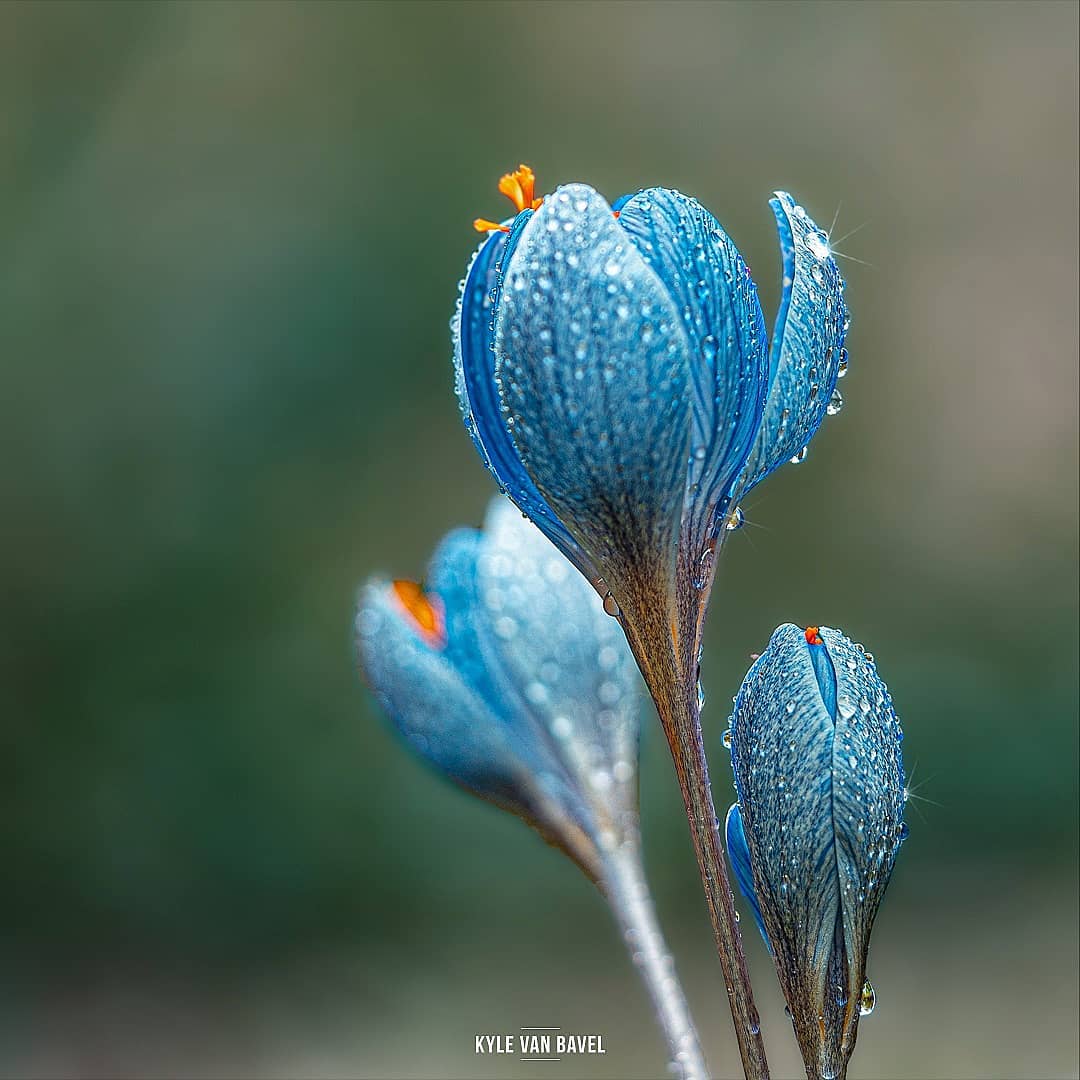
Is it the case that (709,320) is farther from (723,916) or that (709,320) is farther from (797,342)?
(723,916)

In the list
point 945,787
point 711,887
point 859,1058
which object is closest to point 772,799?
point 711,887

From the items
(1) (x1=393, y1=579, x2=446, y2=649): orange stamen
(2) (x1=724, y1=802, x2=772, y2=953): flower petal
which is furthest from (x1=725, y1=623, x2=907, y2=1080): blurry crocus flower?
(1) (x1=393, y1=579, x2=446, y2=649): orange stamen

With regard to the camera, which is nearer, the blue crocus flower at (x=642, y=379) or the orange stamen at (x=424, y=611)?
the blue crocus flower at (x=642, y=379)

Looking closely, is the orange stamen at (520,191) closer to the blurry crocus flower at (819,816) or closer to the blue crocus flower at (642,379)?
the blue crocus flower at (642,379)

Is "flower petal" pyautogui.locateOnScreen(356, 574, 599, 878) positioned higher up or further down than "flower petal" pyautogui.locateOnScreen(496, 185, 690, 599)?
further down

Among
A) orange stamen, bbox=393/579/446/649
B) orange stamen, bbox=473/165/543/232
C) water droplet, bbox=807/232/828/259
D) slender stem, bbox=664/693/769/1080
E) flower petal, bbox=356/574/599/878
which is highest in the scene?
orange stamen, bbox=473/165/543/232

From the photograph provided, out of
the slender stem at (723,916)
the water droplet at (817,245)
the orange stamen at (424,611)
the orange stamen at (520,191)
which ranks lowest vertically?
the slender stem at (723,916)

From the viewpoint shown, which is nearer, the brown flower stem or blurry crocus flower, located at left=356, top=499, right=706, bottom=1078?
the brown flower stem

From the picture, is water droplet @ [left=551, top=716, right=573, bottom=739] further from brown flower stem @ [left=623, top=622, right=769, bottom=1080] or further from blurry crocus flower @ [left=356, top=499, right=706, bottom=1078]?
brown flower stem @ [left=623, top=622, right=769, bottom=1080]

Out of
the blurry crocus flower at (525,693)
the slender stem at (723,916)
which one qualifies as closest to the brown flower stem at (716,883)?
the slender stem at (723,916)

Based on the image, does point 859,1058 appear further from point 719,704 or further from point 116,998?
point 116,998
